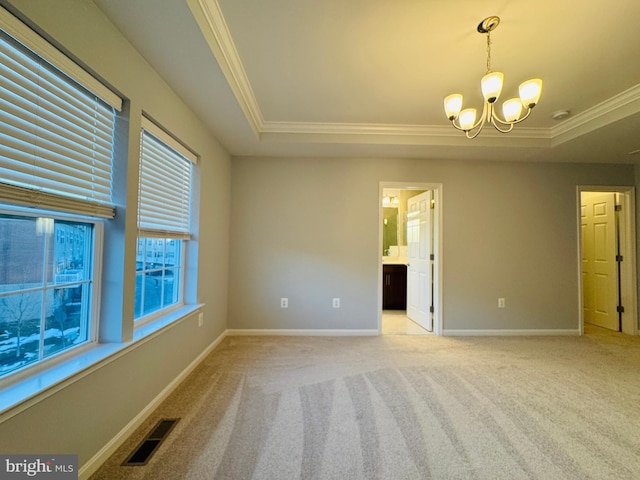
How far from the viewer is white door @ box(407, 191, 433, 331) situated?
12.7 ft

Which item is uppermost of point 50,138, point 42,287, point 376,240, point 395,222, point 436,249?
point 395,222

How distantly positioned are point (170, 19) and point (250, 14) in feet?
1.56

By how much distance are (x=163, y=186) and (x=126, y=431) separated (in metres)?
1.65

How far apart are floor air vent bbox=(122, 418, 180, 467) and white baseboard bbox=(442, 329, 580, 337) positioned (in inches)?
127

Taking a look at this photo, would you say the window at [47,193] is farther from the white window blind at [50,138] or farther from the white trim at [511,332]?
the white trim at [511,332]

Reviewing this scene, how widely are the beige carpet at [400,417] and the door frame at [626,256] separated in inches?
43.3

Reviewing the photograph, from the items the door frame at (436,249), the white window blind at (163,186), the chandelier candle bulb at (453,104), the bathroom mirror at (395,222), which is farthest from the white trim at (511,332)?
the white window blind at (163,186)

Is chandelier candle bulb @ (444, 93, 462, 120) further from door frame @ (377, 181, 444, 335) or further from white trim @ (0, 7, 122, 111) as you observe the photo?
white trim @ (0, 7, 122, 111)

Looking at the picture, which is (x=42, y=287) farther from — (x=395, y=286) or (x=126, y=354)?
(x=395, y=286)

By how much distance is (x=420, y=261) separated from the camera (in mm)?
4152

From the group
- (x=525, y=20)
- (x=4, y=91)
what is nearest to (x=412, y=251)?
(x=525, y=20)

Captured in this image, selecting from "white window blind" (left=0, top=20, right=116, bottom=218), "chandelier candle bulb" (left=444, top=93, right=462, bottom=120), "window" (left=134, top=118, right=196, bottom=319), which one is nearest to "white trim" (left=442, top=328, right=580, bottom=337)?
"chandelier candle bulb" (left=444, top=93, right=462, bottom=120)

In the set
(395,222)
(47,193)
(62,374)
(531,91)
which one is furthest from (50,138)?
(395,222)

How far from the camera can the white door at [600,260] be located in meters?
3.91
